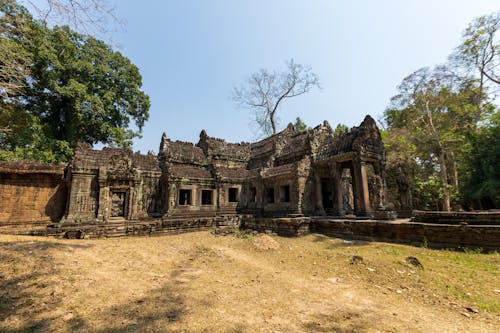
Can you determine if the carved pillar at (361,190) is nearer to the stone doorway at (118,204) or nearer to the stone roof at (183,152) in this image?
the stone roof at (183,152)

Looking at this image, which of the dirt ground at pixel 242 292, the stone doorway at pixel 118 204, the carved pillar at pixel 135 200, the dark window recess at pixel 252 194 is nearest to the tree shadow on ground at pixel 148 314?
the dirt ground at pixel 242 292

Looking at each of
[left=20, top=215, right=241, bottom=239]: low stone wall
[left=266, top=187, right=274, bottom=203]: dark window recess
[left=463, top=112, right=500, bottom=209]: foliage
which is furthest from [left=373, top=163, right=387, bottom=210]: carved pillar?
[left=20, top=215, right=241, bottom=239]: low stone wall

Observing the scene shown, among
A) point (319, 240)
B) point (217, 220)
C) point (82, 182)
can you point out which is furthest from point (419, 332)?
point (82, 182)

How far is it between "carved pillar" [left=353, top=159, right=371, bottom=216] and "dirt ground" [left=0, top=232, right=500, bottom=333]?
14.6 feet

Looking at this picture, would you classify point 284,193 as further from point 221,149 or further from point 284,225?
point 221,149

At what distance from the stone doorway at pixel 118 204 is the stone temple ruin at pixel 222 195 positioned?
0.27 meters

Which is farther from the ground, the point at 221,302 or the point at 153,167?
the point at 153,167

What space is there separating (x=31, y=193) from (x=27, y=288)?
1158 cm

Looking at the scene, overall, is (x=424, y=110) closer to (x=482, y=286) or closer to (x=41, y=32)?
(x=482, y=286)

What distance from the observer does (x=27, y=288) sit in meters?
4.73

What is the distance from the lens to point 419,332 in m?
3.44

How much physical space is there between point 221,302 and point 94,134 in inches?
940

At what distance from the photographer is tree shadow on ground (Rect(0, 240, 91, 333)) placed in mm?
3617

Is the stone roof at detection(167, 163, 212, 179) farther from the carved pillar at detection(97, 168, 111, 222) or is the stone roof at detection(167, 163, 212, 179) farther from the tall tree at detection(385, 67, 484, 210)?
the tall tree at detection(385, 67, 484, 210)
